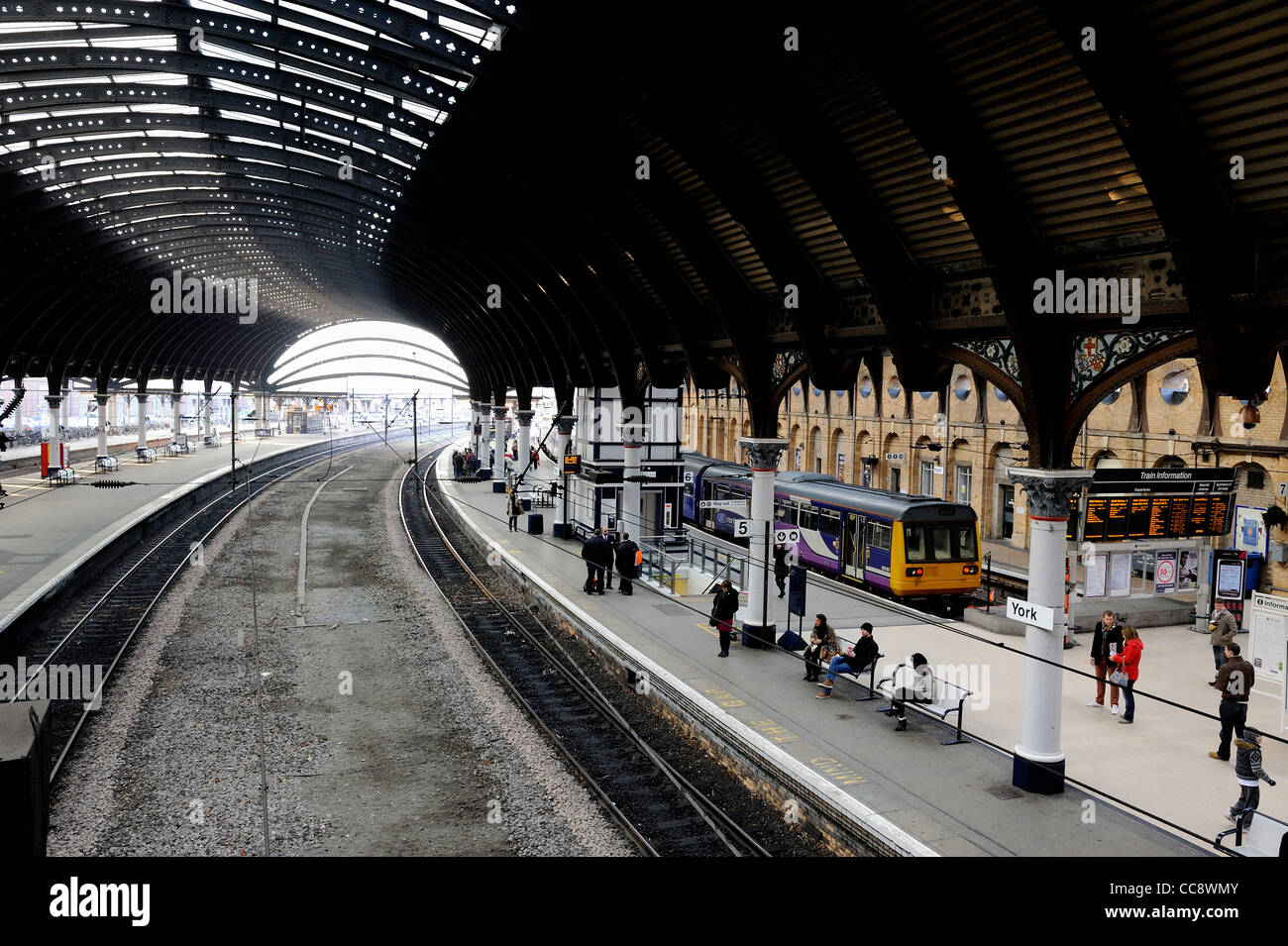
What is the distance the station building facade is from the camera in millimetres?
23203

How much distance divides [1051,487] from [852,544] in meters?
12.9

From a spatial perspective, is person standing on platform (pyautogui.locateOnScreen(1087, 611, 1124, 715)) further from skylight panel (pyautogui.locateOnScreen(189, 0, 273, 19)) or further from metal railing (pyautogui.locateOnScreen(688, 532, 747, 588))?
skylight panel (pyautogui.locateOnScreen(189, 0, 273, 19))

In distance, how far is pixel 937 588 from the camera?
70.6 feet

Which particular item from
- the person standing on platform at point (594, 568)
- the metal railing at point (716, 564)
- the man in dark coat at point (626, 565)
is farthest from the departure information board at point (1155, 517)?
the person standing on platform at point (594, 568)

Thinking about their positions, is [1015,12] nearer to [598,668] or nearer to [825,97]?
[825,97]

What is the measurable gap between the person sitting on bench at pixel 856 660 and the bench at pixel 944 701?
39cm

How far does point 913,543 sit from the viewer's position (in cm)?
2127

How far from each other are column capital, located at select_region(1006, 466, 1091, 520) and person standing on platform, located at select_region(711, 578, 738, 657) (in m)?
6.44

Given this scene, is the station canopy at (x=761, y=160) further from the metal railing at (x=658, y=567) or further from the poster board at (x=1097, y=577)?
the poster board at (x=1097, y=577)

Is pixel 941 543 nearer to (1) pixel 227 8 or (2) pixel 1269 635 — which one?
(2) pixel 1269 635

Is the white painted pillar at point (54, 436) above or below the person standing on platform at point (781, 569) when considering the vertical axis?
above

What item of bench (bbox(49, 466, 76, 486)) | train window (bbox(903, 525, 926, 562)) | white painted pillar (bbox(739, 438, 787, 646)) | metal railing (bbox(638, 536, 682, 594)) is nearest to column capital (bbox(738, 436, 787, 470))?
white painted pillar (bbox(739, 438, 787, 646))

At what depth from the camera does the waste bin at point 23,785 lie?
356 centimetres
